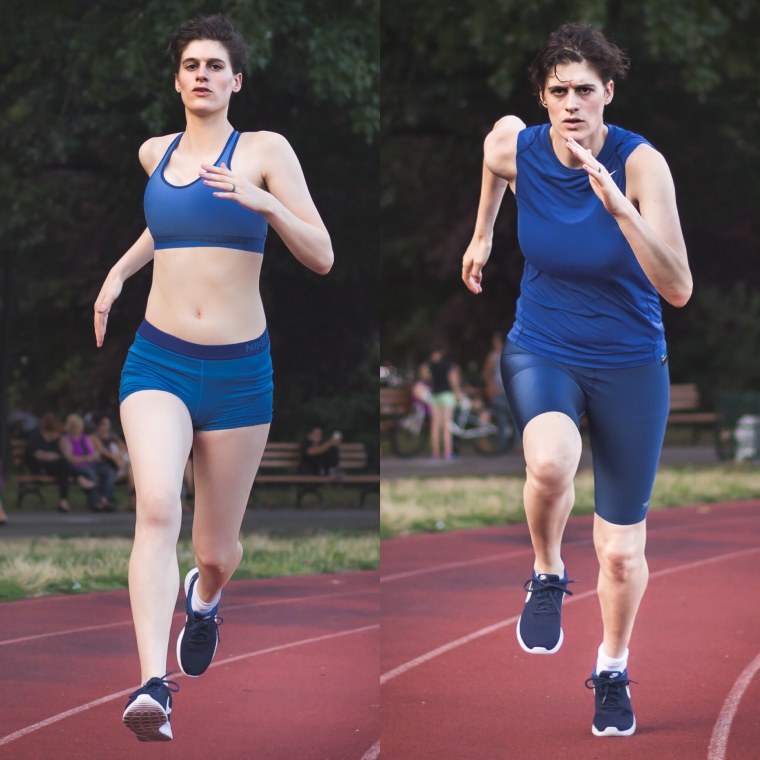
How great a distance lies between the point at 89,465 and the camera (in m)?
12.5

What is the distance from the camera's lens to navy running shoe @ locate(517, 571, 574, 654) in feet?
15.9

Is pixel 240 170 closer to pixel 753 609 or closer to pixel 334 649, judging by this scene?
pixel 334 649

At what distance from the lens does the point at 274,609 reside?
9055mm

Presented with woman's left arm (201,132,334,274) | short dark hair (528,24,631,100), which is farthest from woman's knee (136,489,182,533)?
short dark hair (528,24,631,100)

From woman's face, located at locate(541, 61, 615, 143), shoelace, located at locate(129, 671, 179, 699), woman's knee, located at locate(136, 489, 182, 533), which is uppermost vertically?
woman's face, located at locate(541, 61, 615, 143)

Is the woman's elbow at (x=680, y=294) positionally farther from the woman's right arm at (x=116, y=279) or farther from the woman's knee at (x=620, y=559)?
the woman's right arm at (x=116, y=279)

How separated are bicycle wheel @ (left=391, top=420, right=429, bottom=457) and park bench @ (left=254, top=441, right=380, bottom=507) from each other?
5.52 metres

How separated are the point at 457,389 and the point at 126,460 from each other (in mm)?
10137

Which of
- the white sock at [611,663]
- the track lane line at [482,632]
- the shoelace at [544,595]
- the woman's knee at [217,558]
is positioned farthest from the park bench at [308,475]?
the shoelace at [544,595]

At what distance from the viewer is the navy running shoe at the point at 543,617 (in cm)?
485

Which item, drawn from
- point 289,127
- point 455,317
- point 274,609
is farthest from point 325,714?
point 455,317

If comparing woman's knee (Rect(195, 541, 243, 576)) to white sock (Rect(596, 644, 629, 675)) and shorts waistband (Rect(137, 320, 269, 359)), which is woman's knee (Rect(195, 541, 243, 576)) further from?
white sock (Rect(596, 644, 629, 675))

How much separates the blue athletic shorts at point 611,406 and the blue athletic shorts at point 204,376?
0.85m

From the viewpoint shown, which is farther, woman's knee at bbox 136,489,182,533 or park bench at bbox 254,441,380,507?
park bench at bbox 254,441,380,507
